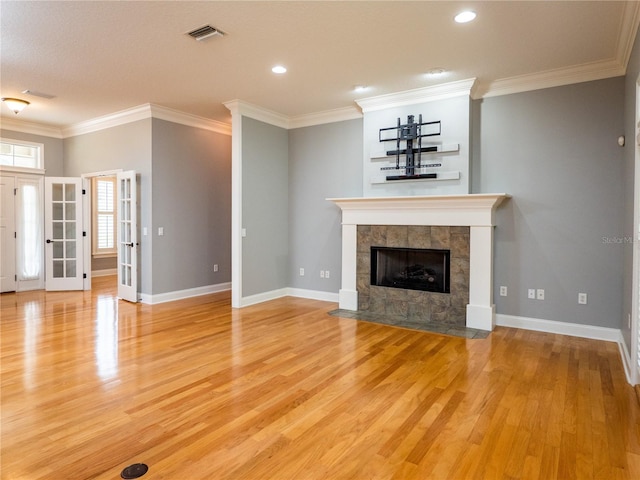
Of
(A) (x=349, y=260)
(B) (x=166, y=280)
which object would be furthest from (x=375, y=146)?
(B) (x=166, y=280)

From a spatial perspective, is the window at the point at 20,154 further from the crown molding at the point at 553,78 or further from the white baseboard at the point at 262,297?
the crown molding at the point at 553,78

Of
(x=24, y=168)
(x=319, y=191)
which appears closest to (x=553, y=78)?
(x=319, y=191)

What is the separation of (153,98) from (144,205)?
5.04 feet

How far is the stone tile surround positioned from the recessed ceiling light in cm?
223

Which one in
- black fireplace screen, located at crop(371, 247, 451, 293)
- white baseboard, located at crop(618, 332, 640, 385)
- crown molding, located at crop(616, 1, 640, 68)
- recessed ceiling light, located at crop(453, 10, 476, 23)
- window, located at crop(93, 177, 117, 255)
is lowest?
white baseboard, located at crop(618, 332, 640, 385)

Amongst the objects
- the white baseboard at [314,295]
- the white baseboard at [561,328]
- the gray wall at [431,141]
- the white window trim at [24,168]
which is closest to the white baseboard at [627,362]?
the white baseboard at [561,328]

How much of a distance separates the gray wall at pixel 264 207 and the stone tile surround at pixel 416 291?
1.47m

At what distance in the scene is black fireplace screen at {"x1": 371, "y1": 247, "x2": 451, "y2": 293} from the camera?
4943 millimetres

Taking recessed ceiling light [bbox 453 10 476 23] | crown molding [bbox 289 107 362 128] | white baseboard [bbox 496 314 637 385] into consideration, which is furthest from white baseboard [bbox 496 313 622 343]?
crown molding [bbox 289 107 362 128]

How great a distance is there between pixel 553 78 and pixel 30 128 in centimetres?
805

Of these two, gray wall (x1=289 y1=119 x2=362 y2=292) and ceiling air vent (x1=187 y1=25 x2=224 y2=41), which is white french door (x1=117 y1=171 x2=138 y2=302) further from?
ceiling air vent (x1=187 y1=25 x2=224 y2=41)

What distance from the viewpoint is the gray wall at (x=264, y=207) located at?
565 centimetres

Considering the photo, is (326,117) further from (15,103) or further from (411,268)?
(15,103)

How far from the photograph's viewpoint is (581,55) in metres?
3.80
